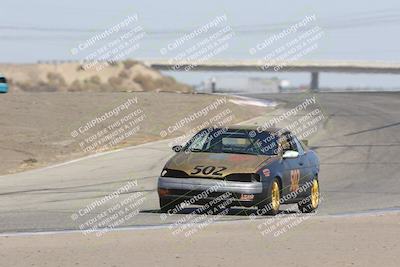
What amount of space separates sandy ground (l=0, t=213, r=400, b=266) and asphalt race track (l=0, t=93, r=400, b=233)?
1.38 meters

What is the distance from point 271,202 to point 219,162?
→ 1.00 m

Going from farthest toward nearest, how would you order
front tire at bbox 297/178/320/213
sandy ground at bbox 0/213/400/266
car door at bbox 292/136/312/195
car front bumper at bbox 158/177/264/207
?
1. front tire at bbox 297/178/320/213
2. car door at bbox 292/136/312/195
3. car front bumper at bbox 158/177/264/207
4. sandy ground at bbox 0/213/400/266

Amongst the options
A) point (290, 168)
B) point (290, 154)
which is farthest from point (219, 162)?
point (290, 168)

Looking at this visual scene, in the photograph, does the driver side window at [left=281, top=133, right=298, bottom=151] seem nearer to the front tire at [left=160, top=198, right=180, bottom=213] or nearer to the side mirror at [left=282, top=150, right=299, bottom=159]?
the side mirror at [left=282, top=150, right=299, bottom=159]

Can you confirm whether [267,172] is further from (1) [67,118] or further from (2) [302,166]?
(1) [67,118]

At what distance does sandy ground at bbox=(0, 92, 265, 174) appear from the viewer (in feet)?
87.4

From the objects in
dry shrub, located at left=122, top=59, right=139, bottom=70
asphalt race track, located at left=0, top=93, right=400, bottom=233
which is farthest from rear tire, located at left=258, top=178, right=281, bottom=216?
dry shrub, located at left=122, top=59, right=139, bottom=70

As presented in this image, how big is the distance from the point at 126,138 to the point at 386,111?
14941mm

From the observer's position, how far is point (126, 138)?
1190 inches

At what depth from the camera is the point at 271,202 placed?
1343 centimetres

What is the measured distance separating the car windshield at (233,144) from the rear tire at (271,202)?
660 mm

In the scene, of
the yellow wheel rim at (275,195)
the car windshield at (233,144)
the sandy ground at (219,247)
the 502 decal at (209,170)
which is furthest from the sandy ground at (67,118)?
the sandy ground at (219,247)

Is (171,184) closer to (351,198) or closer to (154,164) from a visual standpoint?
(351,198)

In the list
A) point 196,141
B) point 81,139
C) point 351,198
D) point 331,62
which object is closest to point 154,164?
point 81,139
